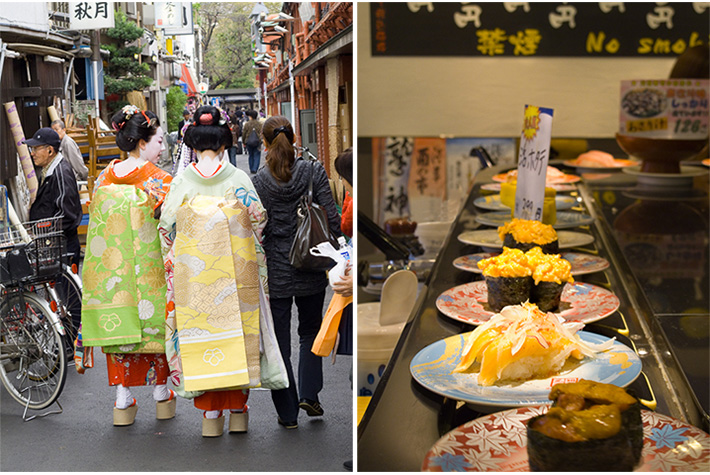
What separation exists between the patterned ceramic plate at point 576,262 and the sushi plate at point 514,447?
0.97 metres

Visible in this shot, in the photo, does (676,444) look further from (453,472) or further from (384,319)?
(384,319)

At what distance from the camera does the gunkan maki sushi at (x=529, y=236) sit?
197 centimetres

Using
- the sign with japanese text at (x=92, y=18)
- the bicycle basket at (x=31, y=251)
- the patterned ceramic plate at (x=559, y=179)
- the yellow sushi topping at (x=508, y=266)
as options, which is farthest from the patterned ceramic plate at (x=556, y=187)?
the sign with japanese text at (x=92, y=18)

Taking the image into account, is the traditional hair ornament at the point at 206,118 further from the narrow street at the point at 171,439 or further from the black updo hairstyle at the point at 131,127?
the black updo hairstyle at the point at 131,127

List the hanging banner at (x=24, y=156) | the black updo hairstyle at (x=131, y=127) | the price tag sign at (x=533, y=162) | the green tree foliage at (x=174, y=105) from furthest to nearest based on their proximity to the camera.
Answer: the hanging banner at (x=24, y=156) < the green tree foliage at (x=174, y=105) < the black updo hairstyle at (x=131, y=127) < the price tag sign at (x=533, y=162)

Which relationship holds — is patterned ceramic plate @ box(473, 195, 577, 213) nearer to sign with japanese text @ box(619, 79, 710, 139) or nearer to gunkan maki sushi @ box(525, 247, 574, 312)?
sign with japanese text @ box(619, 79, 710, 139)

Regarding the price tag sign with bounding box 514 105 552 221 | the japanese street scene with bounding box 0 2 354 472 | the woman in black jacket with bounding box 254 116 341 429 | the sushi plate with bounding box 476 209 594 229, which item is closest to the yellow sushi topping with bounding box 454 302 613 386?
the price tag sign with bounding box 514 105 552 221

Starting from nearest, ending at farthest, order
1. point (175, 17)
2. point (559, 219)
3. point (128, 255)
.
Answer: point (175, 17)
point (559, 219)
point (128, 255)

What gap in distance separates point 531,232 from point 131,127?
1746 millimetres

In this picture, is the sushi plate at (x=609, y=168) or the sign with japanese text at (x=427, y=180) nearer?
the sign with japanese text at (x=427, y=180)

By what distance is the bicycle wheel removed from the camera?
10.9 ft

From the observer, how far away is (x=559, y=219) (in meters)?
2.87

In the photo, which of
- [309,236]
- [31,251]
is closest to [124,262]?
[31,251]

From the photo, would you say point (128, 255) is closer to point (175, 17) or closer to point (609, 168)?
point (175, 17)
